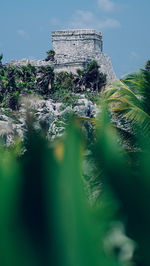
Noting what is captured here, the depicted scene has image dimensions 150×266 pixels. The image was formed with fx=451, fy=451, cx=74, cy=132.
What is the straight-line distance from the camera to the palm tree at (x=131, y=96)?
5570mm

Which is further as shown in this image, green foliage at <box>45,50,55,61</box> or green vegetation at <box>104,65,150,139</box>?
green foliage at <box>45,50,55,61</box>

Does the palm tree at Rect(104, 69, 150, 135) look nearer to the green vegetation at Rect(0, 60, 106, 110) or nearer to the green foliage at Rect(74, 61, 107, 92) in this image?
the green vegetation at Rect(0, 60, 106, 110)

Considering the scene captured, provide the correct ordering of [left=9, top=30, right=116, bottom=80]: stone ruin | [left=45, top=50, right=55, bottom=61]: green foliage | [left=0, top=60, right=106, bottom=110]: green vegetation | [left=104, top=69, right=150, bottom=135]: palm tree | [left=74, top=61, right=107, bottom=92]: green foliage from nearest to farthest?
[left=104, top=69, right=150, bottom=135]: palm tree < [left=0, top=60, right=106, bottom=110]: green vegetation < [left=74, top=61, right=107, bottom=92]: green foliage < [left=45, top=50, right=55, bottom=61]: green foliage < [left=9, top=30, right=116, bottom=80]: stone ruin

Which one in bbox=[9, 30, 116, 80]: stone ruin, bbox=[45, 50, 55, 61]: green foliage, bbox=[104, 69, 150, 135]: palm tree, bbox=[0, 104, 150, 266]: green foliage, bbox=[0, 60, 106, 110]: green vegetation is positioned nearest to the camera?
bbox=[0, 104, 150, 266]: green foliage

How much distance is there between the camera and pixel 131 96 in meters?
5.88

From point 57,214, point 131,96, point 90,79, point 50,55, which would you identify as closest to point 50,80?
point 90,79

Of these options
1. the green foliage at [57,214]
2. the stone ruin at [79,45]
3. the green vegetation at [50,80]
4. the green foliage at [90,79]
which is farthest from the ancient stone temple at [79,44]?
the green foliage at [57,214]

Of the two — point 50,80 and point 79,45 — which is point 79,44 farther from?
point 50,80

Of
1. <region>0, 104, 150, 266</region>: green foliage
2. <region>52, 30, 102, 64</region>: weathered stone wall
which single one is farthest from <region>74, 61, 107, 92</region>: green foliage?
<region>0, 104, 150, 266</region>: green foliage

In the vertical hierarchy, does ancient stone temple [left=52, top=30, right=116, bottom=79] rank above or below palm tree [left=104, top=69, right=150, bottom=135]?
above

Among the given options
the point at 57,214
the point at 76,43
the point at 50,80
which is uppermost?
the point at 76,43

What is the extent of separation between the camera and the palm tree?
557cm

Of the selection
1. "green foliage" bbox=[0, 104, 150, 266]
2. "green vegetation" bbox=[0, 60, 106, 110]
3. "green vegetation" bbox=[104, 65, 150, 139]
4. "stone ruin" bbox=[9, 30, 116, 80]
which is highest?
"stone ruin" bbox=[9, 30, 116, 80]

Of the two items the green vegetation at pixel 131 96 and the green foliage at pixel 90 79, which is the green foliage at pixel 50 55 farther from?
the green vegetation at pixel 131 96
